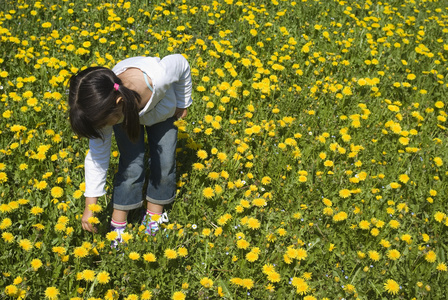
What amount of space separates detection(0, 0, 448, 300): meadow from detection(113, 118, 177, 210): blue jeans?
206 millimetres

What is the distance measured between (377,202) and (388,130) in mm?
1013

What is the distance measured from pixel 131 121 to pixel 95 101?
22 cm

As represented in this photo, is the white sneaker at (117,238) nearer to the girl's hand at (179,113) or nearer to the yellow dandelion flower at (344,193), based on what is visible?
the girl's hand at (179,113)

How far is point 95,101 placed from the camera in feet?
7.31

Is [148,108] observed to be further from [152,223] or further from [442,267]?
[442,267]

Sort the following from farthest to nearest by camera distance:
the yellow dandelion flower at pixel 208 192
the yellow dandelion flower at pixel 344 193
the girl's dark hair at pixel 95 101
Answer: the yellow dandelion flower at pixel 344 193 → the yellow dandelion flower at pixel 208 192 → the girl's dark hair at pixel 95 101

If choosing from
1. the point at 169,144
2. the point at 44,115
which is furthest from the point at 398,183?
the point at 44,115

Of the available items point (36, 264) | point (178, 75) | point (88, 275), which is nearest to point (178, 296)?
point (88, 275)

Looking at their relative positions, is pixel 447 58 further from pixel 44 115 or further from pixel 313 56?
pixel 44 115

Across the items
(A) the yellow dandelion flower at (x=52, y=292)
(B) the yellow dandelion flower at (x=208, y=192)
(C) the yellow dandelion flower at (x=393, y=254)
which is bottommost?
(A) the yellow dandelion flower at (x=52, y=292)

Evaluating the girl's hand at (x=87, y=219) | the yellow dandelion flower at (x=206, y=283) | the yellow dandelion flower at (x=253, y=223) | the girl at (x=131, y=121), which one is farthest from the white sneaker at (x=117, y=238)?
the yellow dandelion flower at (x=253, y=223)

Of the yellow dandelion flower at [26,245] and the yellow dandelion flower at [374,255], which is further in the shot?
the yellow dandelion flower at [374,255]

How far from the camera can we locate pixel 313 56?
4.83 meters

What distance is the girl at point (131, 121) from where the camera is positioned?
2.26 metres
